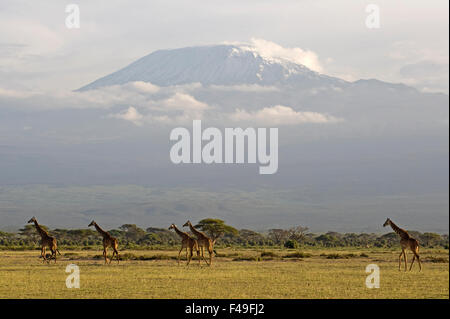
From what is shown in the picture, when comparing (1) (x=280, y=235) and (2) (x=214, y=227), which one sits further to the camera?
(1) (x=280, y=235)

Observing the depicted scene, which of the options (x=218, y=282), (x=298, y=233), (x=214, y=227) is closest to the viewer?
(x=218, y=282)

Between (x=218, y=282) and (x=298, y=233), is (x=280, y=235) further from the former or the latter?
(x=218, y=282)

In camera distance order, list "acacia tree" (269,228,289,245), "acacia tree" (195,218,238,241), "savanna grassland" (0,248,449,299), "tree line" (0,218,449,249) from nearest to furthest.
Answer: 1. "savanna grassland" (0,248,449,299)
2. "acacia tree" (195,218,238,241)
3. "tree line" (0,218,449,249)
4. "acacia tree" (269,228,289,245)

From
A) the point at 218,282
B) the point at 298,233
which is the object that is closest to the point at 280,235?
the point at 298,233

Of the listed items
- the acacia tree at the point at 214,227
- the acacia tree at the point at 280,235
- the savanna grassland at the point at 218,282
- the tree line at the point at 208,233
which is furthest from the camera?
the acacia tree at the point at 280,235

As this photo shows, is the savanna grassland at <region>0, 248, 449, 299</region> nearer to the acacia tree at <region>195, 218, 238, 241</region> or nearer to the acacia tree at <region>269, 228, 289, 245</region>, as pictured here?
the acacia tree at <region>195, 218, 238, 241</region>

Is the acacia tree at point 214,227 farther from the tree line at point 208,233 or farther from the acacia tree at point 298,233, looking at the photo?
the acacia tree at point 298,233

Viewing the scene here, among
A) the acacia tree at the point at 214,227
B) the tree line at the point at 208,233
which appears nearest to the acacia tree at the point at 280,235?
the tree line at the point at 208,233

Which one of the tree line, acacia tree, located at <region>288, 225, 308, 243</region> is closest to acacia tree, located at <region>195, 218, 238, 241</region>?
the tree line

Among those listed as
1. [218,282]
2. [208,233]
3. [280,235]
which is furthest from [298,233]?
[218,282]

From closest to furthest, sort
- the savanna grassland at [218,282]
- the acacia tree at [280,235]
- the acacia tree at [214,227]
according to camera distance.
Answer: the savanna grassland at [218,282] < the acacia tree at [214,227] < the acacia tree at [280,235]

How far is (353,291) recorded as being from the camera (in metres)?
22.8

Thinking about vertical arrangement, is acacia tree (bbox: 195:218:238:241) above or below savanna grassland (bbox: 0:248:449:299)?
above

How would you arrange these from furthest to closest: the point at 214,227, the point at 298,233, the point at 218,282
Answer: the point at 298,233 → the point at 214,227 → the point at 218,282
